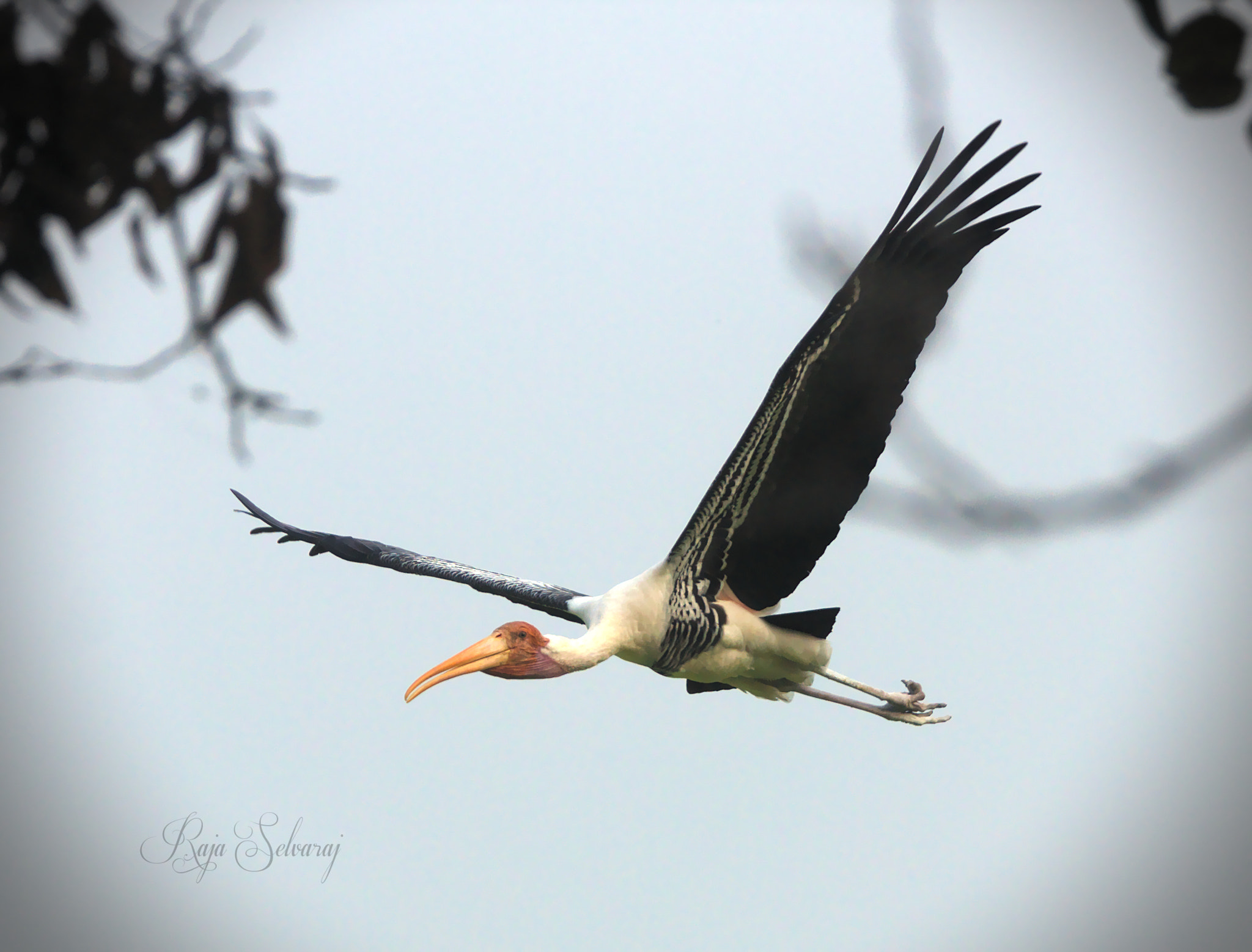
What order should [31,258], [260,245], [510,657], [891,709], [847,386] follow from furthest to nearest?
[891,709]
[510,657]
[847,386]
[260,245]
[31,258]

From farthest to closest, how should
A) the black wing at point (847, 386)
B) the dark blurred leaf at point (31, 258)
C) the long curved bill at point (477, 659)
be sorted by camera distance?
the long curved bill at point (477, 659), the black wing at point (847, 386), the dark blurred leaf at point (31, 258)

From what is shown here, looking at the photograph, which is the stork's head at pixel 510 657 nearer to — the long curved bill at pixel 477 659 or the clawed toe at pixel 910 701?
the long curved bill at pixel 477 659

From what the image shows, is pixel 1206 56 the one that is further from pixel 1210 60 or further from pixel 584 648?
pixel 584 648

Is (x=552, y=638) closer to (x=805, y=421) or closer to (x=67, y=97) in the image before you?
(x=805, y=421)

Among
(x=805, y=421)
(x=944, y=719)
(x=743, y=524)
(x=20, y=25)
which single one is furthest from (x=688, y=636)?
(x=20, y=25)

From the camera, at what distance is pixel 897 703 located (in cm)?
777

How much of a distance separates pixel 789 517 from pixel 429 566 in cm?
267

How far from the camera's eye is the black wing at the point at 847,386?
5969 millimetres

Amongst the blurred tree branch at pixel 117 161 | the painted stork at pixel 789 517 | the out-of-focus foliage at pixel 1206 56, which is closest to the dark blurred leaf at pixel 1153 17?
the out-of-focus foliage at pixel 1206 56

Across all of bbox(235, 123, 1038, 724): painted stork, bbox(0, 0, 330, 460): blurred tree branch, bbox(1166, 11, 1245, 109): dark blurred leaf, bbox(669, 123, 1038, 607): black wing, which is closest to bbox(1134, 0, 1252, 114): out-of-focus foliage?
bbox(1166, 11, 1245, 109): dark blurred leaf

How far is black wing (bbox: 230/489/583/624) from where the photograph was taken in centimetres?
779

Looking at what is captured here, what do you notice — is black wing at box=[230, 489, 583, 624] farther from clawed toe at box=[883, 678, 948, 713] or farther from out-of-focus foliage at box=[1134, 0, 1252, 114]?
out-of-focus foliage at box=[1134, 0, 1252, 114]

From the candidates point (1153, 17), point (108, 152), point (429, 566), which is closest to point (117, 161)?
point (108, 152)

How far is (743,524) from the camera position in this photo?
678cm
